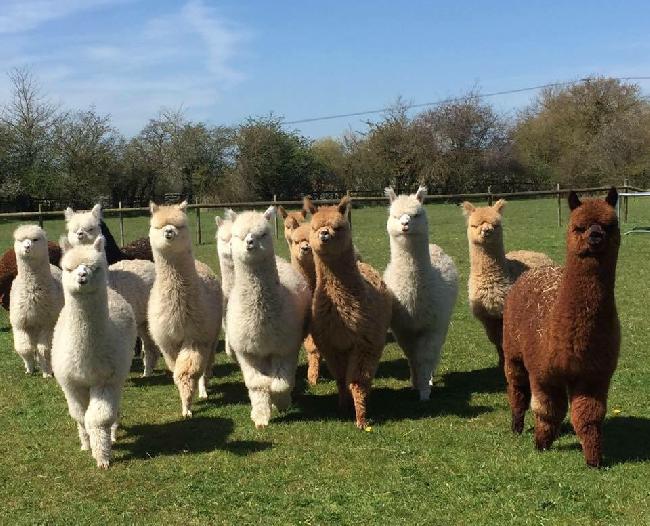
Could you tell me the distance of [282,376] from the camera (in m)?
5.95

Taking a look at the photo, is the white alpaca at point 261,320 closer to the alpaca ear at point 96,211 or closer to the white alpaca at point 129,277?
the white alpaca at point 129,277

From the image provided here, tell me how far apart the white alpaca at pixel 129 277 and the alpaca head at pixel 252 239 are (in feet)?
7.21

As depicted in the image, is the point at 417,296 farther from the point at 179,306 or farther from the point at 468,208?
the point at 179,306

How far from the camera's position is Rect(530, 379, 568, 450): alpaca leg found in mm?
4695

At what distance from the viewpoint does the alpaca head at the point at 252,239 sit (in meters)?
5.71

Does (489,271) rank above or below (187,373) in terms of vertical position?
above

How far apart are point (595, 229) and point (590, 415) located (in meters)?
1.21

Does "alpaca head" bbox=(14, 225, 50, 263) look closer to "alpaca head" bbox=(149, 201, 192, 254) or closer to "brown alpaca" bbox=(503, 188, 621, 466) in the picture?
"alpaca head" bbox=(149, 201, 192, 254)

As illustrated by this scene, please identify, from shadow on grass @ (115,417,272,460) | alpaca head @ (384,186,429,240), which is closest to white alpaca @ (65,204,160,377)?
shadow on grass @ (115,417,272,460)

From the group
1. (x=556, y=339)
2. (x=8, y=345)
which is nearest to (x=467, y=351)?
(x=556, y=339)

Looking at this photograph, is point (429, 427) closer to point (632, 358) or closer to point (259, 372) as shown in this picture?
point (259, 372)

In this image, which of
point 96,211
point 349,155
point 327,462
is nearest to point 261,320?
point 327,462

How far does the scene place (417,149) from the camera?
46.2 metres

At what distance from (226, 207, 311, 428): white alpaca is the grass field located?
0.33 meters
